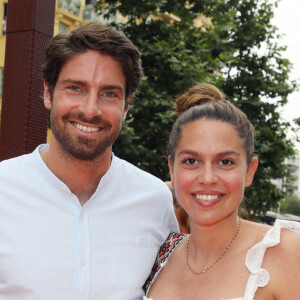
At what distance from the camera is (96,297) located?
224 centimetres

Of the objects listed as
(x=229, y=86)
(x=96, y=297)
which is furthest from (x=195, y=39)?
(x=96, y=297)

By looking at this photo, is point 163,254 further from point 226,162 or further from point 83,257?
point 226,162

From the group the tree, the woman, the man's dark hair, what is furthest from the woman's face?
the tree

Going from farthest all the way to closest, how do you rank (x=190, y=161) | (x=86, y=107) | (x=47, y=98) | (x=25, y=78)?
(x=25, y=78) → (x=47, y=98) → (x=86, y=107) → (x=190, y=161)

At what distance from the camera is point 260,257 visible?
81.4 inches

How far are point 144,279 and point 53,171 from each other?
79cm

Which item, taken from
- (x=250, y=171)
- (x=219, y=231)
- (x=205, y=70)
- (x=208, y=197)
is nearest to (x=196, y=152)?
(x=208, y=197)

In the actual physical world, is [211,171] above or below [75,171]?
above

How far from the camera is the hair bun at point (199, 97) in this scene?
2658 millimetres

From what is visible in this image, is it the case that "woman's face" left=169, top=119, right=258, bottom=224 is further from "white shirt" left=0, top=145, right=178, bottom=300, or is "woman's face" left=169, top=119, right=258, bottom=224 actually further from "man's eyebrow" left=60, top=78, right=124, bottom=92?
"man's eyebrow" left=60, top=78, right=124, bottom=92

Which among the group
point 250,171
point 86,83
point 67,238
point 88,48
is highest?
point 88,48

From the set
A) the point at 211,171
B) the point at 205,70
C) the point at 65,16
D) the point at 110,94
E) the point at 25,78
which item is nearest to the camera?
the point at 211,171

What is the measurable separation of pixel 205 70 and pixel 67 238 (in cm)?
635

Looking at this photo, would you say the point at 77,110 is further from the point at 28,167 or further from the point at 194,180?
the point at 194,180
